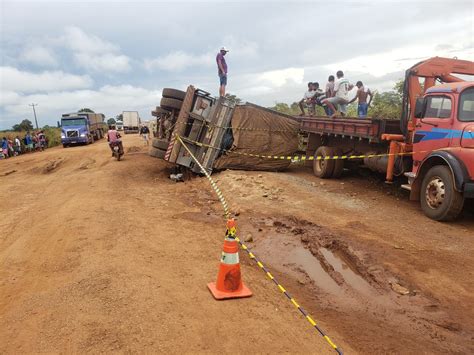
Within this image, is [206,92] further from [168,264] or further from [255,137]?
[168,264]

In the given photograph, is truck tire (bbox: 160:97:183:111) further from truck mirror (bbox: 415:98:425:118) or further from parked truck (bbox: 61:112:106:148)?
parked truck (bbox: 61:112:106:148)

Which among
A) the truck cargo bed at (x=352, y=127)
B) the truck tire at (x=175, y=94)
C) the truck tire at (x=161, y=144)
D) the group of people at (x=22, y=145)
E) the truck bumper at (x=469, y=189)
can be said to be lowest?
the group of people at (x=22, y=145)

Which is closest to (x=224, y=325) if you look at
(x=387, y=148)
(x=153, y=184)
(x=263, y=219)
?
(x=263, y=219)

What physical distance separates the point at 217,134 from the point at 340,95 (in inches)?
157

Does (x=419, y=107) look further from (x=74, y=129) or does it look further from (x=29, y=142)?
(x=29, y=142)

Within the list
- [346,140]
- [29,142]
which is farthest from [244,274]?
[29,142]

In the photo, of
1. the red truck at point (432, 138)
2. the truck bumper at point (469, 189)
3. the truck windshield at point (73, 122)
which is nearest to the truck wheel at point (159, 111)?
the red truck at point (432, 138)

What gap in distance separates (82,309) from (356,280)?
10.8 feet

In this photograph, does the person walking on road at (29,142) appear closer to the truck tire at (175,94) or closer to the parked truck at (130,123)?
the parked truck at (130,123)

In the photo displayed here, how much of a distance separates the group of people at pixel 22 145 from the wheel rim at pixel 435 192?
2676 cm

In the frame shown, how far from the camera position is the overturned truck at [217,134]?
12102mm

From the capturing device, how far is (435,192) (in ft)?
24.2

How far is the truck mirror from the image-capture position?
782cm

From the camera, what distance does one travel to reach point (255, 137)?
12.4 meters
